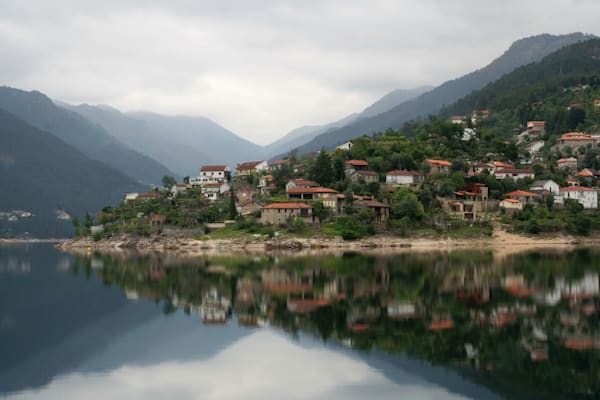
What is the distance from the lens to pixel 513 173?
79375 millimetres

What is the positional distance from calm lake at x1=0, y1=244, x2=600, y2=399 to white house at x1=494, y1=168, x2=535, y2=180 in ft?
119

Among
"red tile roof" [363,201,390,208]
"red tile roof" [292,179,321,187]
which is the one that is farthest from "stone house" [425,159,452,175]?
"red tile roof" [292,179,321,187]

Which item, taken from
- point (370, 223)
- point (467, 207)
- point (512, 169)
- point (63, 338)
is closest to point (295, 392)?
point (63, 338)

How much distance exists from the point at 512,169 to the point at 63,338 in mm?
65127

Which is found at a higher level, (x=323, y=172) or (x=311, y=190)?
(x=323, y=172)

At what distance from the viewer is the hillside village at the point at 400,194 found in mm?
66438

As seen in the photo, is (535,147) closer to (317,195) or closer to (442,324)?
(317,195)

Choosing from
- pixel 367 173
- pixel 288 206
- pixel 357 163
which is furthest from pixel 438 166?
pixel 288 206

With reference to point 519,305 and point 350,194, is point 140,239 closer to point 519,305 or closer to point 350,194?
point 350,194

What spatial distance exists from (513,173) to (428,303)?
54893mm

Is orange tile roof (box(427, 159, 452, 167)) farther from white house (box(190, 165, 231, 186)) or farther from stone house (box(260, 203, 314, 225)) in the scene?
white house (box(190, 165, 231, 186))

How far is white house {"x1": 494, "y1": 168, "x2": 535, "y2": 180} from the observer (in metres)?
78.9

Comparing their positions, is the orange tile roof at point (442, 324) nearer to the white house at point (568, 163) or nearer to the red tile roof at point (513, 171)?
the red tile roof at point (513, 171)

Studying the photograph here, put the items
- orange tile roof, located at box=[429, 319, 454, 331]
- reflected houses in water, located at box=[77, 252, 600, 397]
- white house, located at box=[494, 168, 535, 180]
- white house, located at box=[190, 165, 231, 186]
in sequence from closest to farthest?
reflected houses in water, located at box=[77, 252, 600, 397] < orange tile roof, located at box=[429, 319, 454, 331] < white house, located at box=[494, 168, 535, 180] < white house, located at box=[190, 165, 231, 186]
